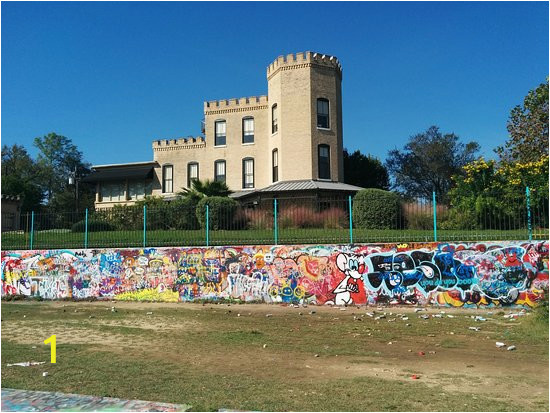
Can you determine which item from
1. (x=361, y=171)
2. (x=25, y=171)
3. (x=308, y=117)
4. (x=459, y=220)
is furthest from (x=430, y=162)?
(x=25, y=171)

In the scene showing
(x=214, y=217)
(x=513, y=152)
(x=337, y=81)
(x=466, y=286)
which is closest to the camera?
(x=466, y=286)

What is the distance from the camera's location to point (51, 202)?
5928cm

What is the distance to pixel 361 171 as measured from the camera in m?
41.3

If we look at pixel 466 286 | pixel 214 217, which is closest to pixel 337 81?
pixel 214 217

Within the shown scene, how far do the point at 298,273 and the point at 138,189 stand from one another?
28.2 m

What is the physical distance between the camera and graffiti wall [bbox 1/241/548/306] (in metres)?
12.8

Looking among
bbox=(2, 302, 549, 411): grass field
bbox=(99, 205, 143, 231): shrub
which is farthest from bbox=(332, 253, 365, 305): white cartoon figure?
bbox=(99, 205, 143, 231): shrub

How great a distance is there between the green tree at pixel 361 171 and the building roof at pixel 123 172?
16.0 metres

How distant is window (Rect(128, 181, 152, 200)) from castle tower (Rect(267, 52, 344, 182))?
42.3 feet

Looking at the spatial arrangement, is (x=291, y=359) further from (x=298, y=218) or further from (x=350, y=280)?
(x=298, y=218)

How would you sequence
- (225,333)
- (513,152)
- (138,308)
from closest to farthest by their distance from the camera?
1. (225,333)
2. (138,308)
3. (513,152)

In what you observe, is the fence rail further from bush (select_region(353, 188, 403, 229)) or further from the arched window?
the arched window

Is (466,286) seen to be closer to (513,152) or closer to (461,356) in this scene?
(461,356)

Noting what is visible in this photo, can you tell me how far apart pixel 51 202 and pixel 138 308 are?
2014 inches
